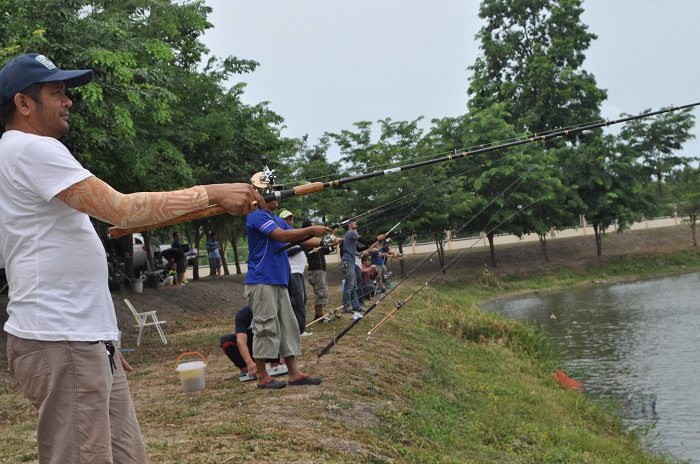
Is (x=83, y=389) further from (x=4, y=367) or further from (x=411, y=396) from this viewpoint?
(x=4, y=367)

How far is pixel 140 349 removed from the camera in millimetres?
13031

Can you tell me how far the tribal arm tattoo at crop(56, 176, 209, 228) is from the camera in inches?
105

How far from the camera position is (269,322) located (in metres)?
7.07

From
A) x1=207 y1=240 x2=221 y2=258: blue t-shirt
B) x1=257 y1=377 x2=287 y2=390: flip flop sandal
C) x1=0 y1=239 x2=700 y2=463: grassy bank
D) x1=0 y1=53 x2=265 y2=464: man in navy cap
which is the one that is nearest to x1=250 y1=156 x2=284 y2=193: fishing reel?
x1=0 y1=53 x2=265 y2=464: man in navy cap

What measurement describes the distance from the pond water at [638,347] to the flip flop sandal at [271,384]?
5189mm

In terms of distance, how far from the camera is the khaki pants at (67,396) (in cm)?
272

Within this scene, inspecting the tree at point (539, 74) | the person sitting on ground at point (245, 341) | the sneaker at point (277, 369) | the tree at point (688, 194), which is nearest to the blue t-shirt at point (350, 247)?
the sneaker at point (277, 369)

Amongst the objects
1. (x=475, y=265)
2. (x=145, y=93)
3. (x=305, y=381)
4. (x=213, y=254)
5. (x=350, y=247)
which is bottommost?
(x=475, y=265)

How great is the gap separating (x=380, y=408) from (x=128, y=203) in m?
4.69

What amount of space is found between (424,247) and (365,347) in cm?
3355

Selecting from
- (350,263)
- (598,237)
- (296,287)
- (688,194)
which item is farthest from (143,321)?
(688,194)

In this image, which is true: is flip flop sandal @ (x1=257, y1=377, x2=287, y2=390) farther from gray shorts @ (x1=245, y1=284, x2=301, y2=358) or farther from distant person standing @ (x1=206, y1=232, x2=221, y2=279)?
distant person standing @ (x1=206, y1=232, x2=221, y2=279)

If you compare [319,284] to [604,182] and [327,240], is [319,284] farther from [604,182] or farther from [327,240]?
[604,182]

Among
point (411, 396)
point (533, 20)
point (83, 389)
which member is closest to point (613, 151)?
point (533, 20)
